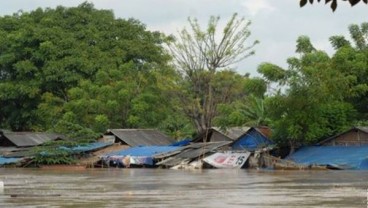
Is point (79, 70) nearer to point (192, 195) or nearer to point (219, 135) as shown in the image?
point (219, 135)

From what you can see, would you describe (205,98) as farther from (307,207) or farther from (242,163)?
(307,207)

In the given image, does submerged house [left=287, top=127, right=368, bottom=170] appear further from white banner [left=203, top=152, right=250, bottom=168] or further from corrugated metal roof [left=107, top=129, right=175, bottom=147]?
corrugated metal roof [left=107, top=129, right=175, bottom=147]

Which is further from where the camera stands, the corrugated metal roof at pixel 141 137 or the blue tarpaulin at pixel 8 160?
the corrugated metal roof at pixel 141 137

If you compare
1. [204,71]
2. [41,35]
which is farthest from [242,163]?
[41,35]

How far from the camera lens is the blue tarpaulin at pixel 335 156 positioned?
30.0m

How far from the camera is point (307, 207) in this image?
13641 mm

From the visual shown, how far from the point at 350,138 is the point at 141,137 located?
1354cm

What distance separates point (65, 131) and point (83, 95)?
2.98 metres

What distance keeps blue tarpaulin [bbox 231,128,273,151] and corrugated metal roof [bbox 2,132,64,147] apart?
431 inches

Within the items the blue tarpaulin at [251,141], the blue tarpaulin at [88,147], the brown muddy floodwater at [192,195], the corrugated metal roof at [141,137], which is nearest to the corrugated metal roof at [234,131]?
the blue tarpaulin at [251,141]

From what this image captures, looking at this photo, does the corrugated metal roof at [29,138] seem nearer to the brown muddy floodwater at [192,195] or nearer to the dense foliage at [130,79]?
the dense foliage at [130,79]

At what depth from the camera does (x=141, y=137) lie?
136ft

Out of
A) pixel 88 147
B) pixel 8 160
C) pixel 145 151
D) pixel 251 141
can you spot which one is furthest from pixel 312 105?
pixel 8 160

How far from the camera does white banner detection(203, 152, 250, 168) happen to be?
3411 centimetres
